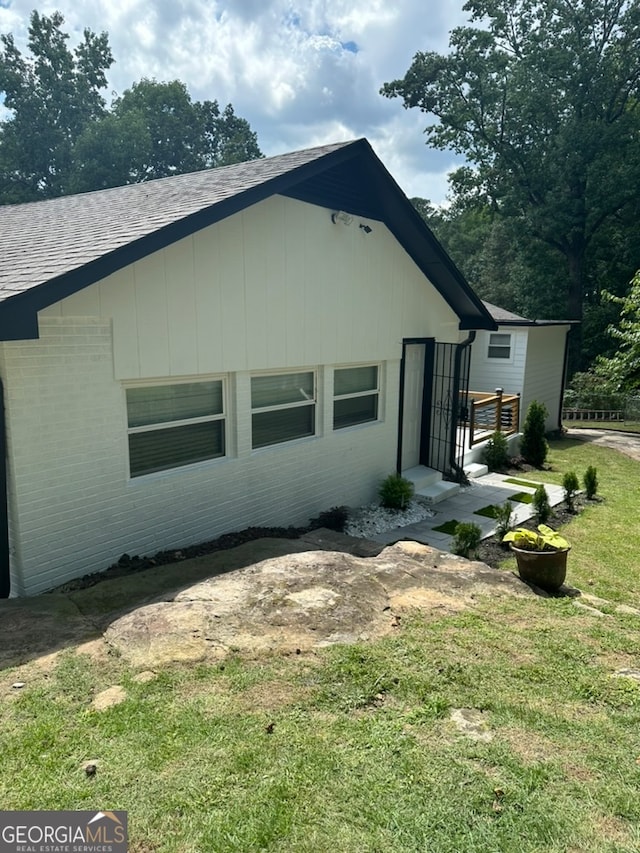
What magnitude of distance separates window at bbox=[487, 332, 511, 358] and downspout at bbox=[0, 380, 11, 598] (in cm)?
1520

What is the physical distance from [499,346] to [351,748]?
1612 centimetres

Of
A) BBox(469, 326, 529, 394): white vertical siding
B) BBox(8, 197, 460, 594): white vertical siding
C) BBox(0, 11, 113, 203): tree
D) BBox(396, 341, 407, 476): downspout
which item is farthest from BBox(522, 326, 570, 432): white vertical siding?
BBox(0, 11, 113, 203): tree

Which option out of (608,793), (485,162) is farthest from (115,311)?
(485,162)

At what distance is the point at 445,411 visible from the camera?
37.3ft

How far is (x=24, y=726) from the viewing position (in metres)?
2.94

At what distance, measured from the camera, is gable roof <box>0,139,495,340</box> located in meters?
4.55

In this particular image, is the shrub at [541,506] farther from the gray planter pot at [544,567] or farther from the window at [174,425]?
the window at [174,425]

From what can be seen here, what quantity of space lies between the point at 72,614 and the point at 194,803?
2.54 m

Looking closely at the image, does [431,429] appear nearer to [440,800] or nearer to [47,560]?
[47,560]

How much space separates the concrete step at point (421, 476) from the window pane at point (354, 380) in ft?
6.61

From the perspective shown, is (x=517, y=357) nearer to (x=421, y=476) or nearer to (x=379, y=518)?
(x=421, y=476)

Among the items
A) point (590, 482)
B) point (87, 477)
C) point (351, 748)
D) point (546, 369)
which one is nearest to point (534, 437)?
point (590, 482)

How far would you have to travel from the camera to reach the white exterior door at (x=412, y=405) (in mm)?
10836

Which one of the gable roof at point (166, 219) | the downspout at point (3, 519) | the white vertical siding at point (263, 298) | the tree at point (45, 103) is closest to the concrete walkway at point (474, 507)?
the white vertical siding at point (263, 298)
